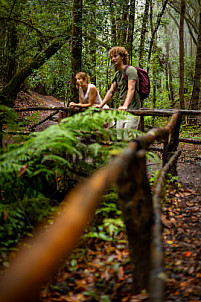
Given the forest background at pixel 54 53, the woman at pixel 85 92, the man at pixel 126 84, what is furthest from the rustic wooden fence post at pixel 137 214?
the woman at pixel 85 92

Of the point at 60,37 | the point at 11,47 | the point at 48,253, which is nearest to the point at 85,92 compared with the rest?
the point at 48,253

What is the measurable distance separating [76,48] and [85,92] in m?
3.53

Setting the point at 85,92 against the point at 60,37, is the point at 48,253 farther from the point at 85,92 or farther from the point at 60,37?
the point at 60,37

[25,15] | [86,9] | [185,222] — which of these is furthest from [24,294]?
[25,15]

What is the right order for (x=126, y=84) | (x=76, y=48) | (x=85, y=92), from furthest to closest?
(x=76, y=48)
(x=85, y=92)
(x=126, y=84)

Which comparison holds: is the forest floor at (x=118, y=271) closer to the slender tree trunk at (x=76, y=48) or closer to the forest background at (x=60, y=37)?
the slender tree trunk at (x=76, y=48)

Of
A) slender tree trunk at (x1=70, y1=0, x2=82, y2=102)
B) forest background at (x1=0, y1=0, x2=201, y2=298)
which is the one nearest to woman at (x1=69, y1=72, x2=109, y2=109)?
forest background at (x1=0, y1=0, x2=201, y2=298)

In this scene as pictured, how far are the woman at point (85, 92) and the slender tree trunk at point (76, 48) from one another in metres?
2.61

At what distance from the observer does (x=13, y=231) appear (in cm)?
259

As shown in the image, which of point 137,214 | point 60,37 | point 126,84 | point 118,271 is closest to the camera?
point 137,214

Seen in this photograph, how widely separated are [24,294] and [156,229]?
96 cm

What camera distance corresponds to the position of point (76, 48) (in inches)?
335

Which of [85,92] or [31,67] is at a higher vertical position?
[31,67]

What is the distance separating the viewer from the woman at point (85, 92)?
5453 millimetres
